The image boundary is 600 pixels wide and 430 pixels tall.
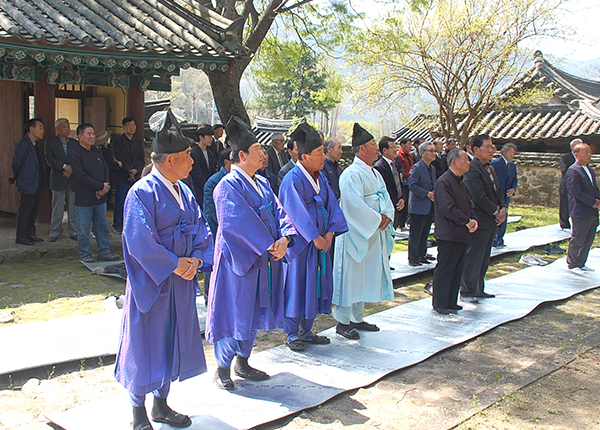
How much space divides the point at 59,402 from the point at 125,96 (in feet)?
24.6

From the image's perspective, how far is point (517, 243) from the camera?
11.0m

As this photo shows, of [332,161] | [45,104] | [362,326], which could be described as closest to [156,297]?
[362,326]

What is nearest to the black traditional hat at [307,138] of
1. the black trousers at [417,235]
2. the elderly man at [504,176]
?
the black trousers at [417,235]

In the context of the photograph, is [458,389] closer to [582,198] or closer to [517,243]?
[582,198]

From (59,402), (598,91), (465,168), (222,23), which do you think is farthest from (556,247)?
(598,91)

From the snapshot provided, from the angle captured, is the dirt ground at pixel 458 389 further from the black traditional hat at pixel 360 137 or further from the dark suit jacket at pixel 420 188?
the dark suit jacket at pixel 420 188

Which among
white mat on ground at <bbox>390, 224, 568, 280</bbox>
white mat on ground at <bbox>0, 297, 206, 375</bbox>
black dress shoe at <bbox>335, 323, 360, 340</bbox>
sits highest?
white mat on ground at <bbox>390, 224, 568, 280</bbox>

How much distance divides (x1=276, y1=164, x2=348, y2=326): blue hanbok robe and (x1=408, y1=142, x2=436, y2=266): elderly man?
3.79m

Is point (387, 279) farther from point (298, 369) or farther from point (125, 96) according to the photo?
point (125, 96)

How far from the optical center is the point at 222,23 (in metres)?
10.3

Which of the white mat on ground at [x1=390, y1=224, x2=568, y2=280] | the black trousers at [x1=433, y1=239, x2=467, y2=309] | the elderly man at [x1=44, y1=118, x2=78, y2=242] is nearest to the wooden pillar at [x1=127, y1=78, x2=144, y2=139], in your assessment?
the elderly man at [x1=44, y1=118, x2=78, y2=242]

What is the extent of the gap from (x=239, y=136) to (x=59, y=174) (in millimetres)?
5387

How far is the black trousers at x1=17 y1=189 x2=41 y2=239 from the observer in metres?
8.55

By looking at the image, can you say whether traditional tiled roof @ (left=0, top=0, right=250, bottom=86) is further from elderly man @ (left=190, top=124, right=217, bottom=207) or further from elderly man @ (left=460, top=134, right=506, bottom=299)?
elderly man @ (left=460, top=134, right=506, bottom=299)
